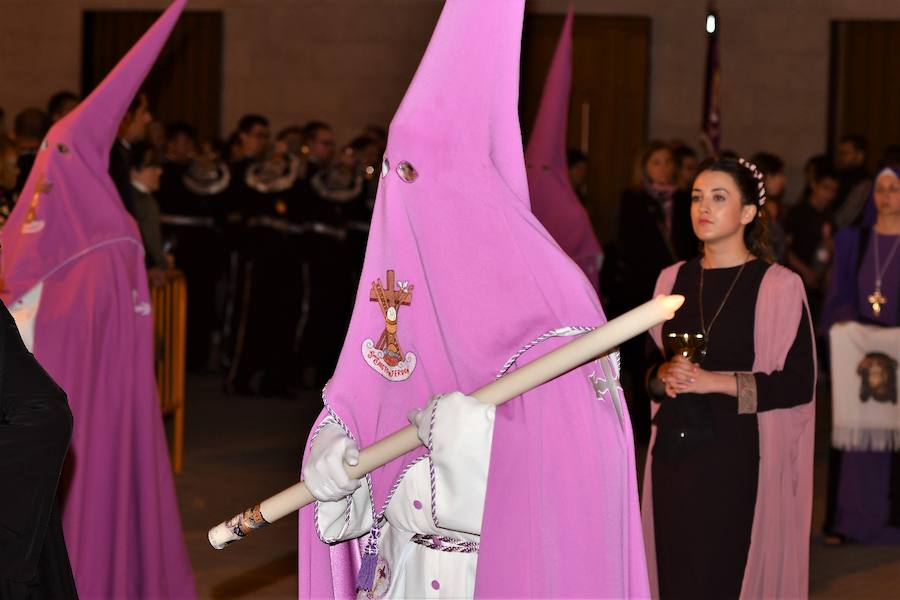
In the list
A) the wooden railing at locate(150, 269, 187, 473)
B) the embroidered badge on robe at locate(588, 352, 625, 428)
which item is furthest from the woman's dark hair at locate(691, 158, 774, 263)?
the wooden railing at locate(150, 269, 187, 473)

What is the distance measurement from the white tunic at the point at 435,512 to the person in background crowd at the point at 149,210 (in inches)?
213

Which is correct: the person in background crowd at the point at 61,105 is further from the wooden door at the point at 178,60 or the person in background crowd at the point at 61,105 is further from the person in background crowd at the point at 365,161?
the wooden door at the point at 178,60

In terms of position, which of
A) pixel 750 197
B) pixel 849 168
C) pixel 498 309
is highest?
pixel 849 168

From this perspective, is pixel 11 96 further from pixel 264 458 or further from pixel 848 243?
pixel 848 243

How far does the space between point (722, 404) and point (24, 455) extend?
101 inches

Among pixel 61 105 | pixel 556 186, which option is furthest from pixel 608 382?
pixel 61 105

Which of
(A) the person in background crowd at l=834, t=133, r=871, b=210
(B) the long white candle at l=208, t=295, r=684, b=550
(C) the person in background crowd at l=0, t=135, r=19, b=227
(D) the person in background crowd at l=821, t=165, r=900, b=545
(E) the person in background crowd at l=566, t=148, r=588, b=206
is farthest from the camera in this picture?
(A) the person in background crowd at l=834, t=133, r=871, b=210

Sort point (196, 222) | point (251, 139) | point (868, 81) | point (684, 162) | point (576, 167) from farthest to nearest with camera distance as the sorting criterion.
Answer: point (868, 81) < point (196, 222) < point (251, 139) < point (576, 167) < point (684, 162)

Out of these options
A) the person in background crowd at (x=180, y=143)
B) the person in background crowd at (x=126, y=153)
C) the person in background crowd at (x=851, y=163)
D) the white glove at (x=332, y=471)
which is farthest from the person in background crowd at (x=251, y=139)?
the white glove at (x=332, y=471)

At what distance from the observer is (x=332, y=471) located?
3.40 metres

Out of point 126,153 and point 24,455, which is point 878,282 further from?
point 24,455

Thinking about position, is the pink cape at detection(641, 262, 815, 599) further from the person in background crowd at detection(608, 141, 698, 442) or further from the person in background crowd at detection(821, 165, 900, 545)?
the person in background crowd at detection(608, 141, 698, 442)

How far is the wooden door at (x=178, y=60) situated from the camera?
17297mm

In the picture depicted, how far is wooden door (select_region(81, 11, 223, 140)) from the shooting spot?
681 inches
